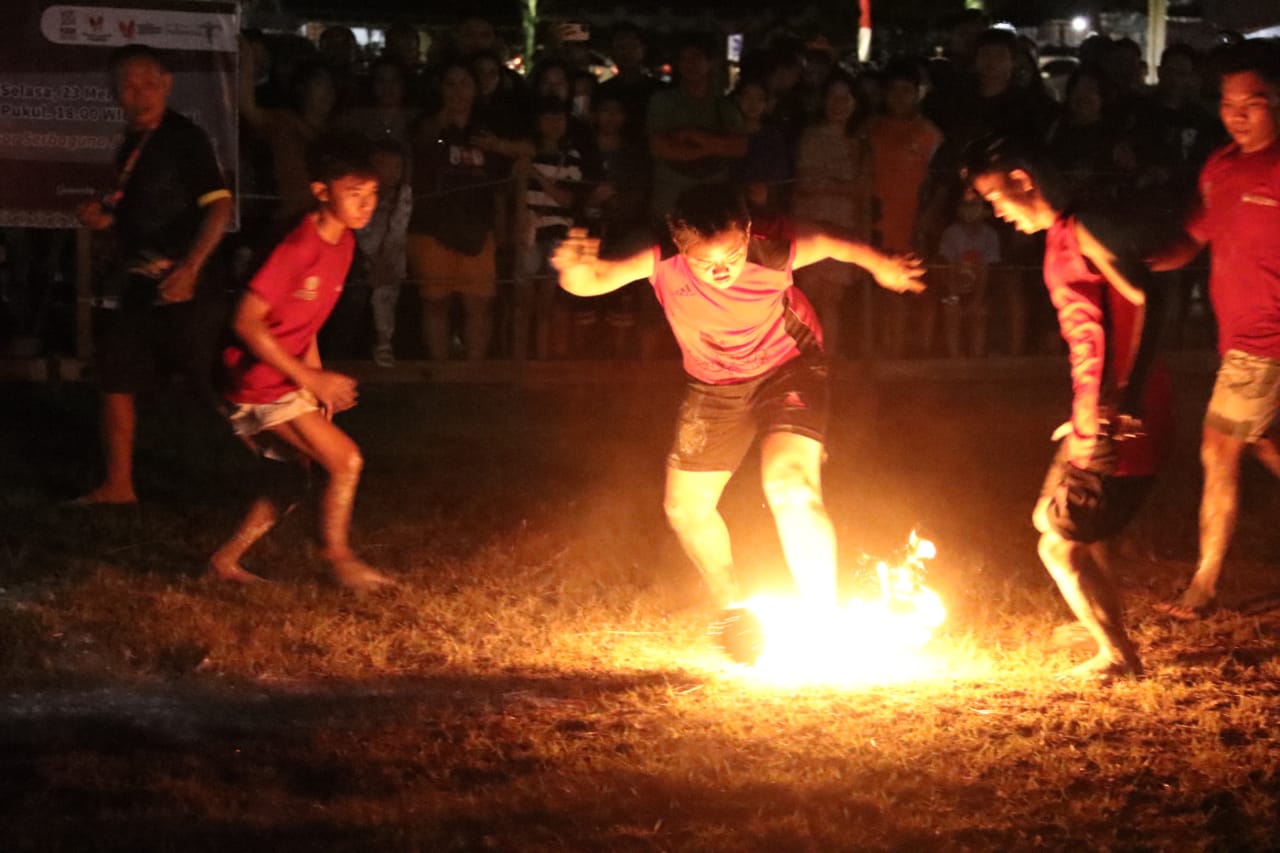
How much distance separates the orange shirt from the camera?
12773 millimetres

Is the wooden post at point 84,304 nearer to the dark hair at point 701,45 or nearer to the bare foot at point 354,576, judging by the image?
the dark hair at point 701,45

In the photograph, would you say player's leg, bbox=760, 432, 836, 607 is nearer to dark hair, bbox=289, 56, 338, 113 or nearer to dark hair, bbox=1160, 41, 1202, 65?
dark hair, bbox=289, 56, 338, 113

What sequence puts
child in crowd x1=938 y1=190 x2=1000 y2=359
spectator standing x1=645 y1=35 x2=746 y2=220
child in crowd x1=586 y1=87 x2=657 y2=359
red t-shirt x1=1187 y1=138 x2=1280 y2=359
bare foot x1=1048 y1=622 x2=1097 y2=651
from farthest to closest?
child in crowd x1=938 y1=190 x2=1000 y2=359 < child in crowd x1=586 y1=87 x2=657 y2=359 < spectator standing x1=645 y1=35 x2=746 y2=220 < red t-shirt x1=1187 y1=138 x2=1280 y2=359 < bare foot x1=1048 y1=622 x2=1097 y2=651

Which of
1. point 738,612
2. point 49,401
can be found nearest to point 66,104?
point 49,401

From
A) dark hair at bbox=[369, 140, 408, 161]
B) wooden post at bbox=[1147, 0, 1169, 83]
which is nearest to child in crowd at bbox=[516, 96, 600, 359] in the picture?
dark hair at bbox=[369, 140, 408, 161]

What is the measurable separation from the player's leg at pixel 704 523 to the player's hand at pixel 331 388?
128 centimetres

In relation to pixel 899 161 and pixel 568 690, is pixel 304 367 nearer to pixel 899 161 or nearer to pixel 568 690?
pixel 568 690

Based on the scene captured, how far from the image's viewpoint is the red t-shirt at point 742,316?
254 inches

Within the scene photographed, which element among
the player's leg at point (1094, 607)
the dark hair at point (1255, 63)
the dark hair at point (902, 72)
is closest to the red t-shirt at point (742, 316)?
the player's leg at point (1094, 607)

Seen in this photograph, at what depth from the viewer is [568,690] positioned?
20.6 feet

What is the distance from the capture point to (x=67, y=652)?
6539 millimetres

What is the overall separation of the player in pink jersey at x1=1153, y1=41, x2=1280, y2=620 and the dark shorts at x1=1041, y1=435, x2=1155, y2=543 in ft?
2.99

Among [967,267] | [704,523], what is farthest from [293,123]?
[704,523]

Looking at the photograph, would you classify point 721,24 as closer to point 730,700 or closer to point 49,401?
point 49,401
